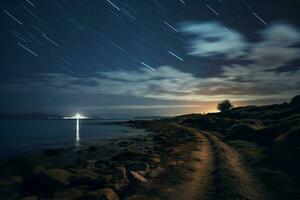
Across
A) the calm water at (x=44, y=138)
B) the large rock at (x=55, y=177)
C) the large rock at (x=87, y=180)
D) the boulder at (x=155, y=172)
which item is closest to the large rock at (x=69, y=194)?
the large rock at (x=87, y=180)

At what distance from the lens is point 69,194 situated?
17109 millimetres

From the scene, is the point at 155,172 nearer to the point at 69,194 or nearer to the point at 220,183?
the point at 220,183

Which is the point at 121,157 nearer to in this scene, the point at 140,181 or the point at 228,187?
the point at 140,181

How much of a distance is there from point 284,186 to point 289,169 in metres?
4.97

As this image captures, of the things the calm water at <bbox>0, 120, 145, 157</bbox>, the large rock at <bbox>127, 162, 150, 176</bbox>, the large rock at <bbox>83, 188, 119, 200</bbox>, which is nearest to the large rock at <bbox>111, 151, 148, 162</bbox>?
the large rock at <bbox>127, 162, 150, 176</bbox>

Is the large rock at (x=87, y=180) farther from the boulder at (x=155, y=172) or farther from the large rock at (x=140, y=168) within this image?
the boulder at (x=155, y=172)

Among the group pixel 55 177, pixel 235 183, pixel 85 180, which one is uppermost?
pixel 55 177

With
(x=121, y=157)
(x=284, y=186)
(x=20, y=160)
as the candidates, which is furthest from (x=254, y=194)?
(x=20, y=160)

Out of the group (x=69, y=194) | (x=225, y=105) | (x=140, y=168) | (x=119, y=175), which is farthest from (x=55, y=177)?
(x=225, y=105)

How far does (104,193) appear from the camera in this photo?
16016mm

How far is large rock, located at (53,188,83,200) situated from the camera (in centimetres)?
1660

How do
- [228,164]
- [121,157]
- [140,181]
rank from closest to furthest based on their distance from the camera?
[140,181]
[228,164]
[121,157]

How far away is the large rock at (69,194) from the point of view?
54.5 ft

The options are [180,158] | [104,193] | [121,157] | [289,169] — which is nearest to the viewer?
[104,193]
